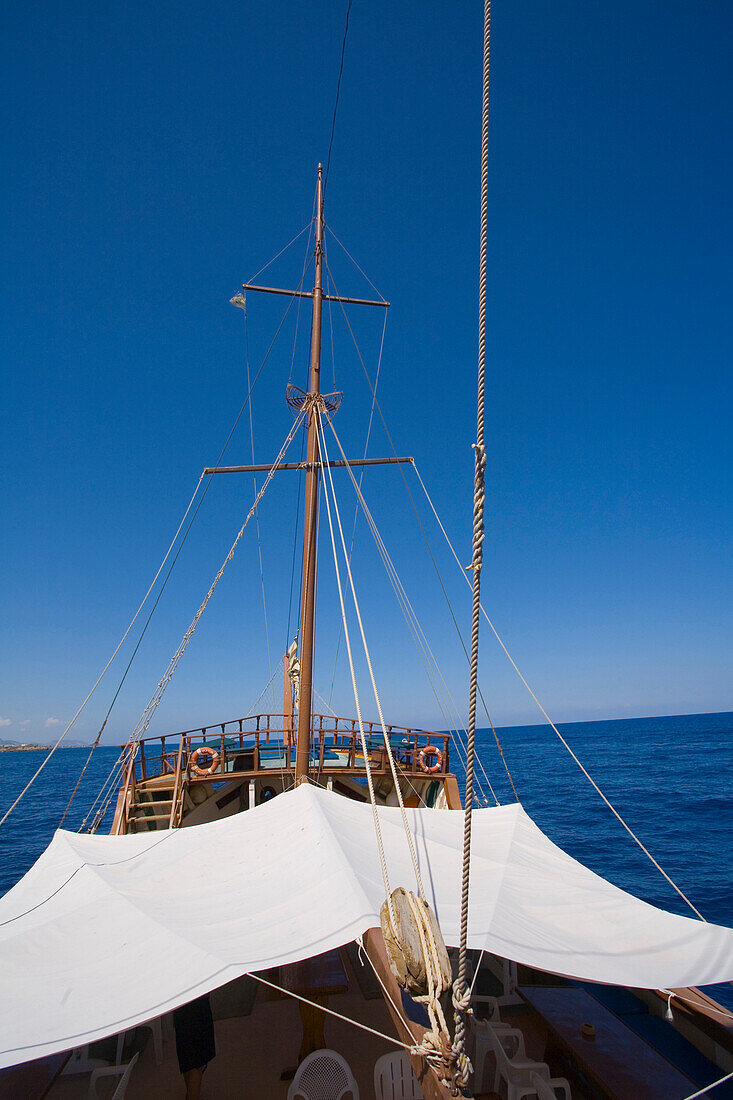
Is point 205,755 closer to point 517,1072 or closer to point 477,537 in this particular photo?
point 517,1072

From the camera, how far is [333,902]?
5.50m

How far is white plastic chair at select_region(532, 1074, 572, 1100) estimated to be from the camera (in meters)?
5.61

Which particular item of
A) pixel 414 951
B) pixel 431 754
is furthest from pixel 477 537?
pixel 431 754

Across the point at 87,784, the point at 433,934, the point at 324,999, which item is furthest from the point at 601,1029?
the point at 87,784

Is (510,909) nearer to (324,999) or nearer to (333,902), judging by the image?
(333,902)

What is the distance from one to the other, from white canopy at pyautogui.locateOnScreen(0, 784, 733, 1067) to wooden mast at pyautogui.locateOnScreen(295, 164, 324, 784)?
219cm

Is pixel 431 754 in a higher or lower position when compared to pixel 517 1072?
higher

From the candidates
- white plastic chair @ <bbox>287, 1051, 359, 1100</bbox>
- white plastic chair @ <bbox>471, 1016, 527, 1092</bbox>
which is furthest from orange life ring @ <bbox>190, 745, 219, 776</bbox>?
white plastic chair @ <bbox>471, 1016, 527, 1092</bbox>

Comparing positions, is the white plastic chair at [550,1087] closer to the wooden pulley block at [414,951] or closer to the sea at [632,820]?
the sea at [632,820]

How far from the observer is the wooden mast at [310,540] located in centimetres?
1047

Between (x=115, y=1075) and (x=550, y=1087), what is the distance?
204 inches

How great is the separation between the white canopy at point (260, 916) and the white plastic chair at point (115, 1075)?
1969 mm

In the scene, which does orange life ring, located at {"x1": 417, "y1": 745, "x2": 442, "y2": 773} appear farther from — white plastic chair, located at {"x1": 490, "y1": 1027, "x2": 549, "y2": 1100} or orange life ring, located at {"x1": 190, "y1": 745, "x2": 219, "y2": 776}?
white plastic chair, located at {"x1": 490, "y1": 1027, "x2": 549, "y2": 1100}

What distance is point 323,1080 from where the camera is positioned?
5898 millimetres
